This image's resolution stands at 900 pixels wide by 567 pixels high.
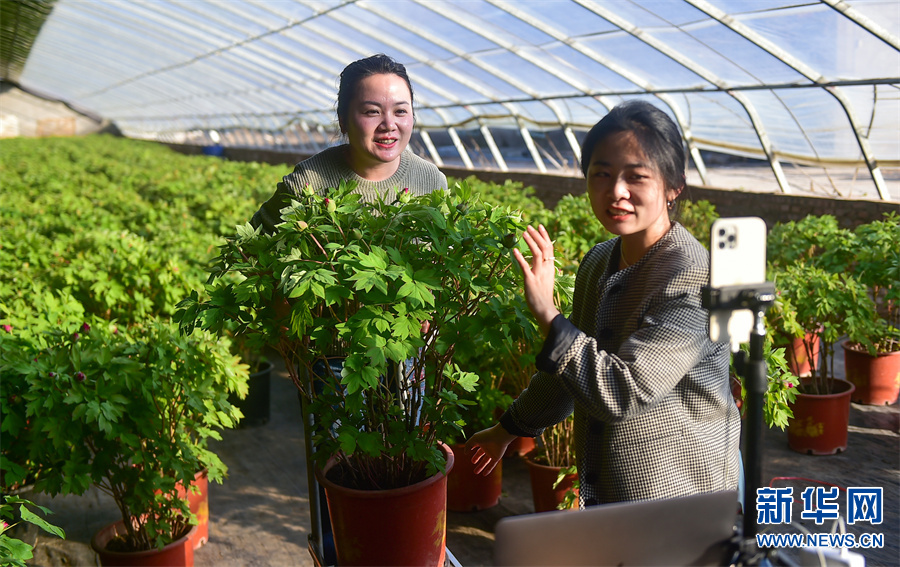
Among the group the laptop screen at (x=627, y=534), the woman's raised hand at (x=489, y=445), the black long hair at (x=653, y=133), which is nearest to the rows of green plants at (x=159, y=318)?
the woman's raised hand at (x=489, y=445)

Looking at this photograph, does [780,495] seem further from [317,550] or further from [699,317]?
[317,550]

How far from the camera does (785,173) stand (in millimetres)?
10039

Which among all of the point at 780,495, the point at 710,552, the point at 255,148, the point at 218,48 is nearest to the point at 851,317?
the point at 780,495

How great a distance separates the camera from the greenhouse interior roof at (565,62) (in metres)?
7.81

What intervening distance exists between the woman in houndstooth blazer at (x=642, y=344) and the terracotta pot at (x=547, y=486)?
7.01 ft

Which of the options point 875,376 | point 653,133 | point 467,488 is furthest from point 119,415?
point 875,376

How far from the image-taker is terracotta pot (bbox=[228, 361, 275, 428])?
5.55 m

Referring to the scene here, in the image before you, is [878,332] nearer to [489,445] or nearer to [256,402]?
[489,445]

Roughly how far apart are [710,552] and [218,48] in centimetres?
1900

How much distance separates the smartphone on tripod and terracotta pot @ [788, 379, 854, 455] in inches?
157

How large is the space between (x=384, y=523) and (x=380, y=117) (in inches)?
50.0

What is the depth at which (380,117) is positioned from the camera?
242 cm

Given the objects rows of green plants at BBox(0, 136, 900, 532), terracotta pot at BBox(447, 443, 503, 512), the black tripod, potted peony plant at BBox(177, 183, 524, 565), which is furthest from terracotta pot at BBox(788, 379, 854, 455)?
the black tripod

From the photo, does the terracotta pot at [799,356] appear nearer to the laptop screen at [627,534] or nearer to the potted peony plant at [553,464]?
the potted peony plant at [553,464]
